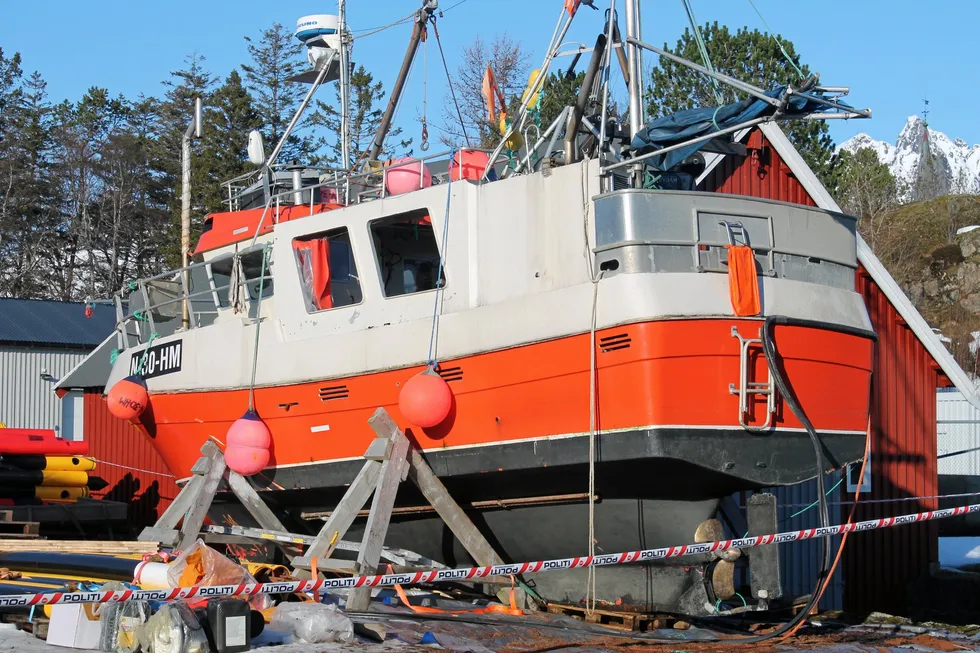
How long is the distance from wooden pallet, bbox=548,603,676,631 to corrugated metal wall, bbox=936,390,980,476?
13.1 meters

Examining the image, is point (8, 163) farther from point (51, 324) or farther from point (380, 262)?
point (380, 262)

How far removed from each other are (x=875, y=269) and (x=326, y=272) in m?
7.09

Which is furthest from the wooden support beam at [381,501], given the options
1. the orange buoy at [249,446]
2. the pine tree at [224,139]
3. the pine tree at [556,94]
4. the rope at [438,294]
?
the pine tree at [224,139]

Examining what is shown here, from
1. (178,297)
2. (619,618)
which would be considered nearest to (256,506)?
(178,297)

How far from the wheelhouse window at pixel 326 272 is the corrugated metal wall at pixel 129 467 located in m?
7.65

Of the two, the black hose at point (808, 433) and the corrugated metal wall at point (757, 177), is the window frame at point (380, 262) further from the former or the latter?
the corrugated metal wall at point (757, 177)

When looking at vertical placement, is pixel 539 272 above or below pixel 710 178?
below

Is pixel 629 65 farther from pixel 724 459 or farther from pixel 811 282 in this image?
pixel 724 459

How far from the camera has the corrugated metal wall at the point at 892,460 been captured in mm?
14305

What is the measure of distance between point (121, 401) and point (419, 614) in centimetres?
483

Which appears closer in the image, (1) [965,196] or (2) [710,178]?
(2) [710,178]

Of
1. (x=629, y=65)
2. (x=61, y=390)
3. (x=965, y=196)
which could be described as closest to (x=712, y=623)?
(x=629, y=65)

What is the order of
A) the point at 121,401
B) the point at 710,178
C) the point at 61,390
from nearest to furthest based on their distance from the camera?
the point at 121,401 < the point at 710,178 < the point at 61,390

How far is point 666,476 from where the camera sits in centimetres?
888
